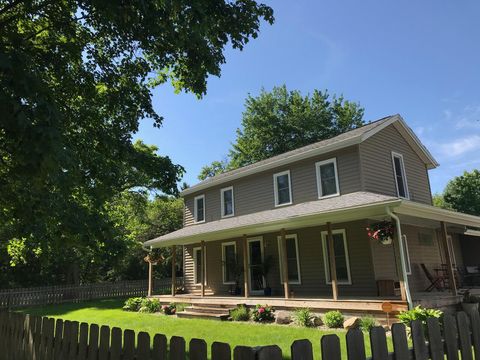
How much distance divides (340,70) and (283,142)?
17.3 m

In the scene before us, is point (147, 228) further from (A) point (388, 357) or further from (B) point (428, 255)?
(A) point (388, 357)

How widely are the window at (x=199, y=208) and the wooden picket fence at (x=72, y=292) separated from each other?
7.40m

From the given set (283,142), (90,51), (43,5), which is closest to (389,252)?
(90,51)

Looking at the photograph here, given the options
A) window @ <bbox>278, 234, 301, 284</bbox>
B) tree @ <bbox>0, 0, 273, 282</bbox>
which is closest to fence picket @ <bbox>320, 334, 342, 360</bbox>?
tree @ <bbox>0, 0, 273, 282</bbox>

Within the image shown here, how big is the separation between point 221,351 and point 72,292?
23076mm

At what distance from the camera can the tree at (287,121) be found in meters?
34.7

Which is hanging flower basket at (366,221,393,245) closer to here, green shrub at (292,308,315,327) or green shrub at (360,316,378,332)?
green shrub at (360,316,378,332)

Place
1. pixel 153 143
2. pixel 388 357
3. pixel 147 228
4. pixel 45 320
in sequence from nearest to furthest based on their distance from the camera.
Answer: pixel 388 357 → pixel 45 320 → pixel 153 143 → pixel 147 228

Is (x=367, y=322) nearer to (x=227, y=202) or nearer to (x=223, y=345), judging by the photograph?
(x=223, y=345)

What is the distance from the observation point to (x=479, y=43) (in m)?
14.4

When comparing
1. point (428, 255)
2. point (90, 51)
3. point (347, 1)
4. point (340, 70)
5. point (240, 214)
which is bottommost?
point (428, 255)

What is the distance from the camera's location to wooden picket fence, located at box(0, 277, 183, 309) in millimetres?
20750

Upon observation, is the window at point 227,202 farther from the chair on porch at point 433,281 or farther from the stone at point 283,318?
the chair on porch at point 433,281

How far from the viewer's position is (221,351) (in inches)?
99.6
